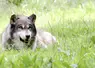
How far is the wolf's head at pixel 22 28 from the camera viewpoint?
26.1 feet

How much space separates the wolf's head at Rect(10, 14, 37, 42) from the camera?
7945 mm

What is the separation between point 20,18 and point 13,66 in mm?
3701

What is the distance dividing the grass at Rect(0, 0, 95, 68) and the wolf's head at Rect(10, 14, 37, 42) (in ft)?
1.57

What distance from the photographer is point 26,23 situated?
8.17 meters

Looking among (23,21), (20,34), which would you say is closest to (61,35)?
(23,21)

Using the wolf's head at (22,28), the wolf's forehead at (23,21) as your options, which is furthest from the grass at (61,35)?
the wolf's forehead at (23,21)

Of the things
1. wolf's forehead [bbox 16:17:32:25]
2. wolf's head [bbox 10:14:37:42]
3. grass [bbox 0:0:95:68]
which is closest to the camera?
grass [bbox 0:0:95:68]

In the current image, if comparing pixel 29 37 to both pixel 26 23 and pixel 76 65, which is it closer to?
pixel 26 23

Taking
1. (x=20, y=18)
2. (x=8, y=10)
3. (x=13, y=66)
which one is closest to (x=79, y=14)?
(x=8, y=10)

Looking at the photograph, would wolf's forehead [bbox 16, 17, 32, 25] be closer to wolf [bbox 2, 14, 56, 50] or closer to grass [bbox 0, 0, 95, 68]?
wolf [bbox 2, 14, 56, 50]

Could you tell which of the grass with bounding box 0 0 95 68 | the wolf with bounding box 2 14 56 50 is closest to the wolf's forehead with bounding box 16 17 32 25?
the wolf with bounding box 2 14 56 50

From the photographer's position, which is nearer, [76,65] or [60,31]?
[76,65]

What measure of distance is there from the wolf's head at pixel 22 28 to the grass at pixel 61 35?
0.48 m

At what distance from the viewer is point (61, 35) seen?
8.76 m
